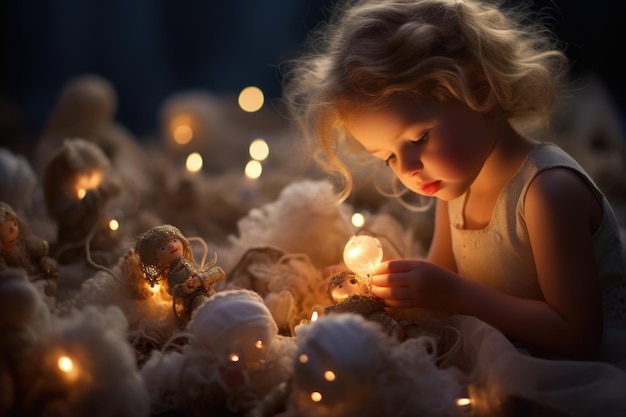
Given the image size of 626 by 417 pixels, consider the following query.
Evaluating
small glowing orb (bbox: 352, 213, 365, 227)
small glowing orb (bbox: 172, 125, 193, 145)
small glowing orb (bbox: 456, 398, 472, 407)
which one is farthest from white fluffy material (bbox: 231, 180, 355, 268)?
small glowing orb (bbox: 172, 125, 193, 145)

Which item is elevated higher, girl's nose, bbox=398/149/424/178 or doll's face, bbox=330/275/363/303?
girl's nose, bbox=398/149/424/178

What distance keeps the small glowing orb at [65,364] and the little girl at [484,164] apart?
51 cm

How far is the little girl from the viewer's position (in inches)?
39.4

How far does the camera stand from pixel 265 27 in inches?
124

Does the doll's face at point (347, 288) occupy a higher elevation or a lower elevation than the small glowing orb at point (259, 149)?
lower

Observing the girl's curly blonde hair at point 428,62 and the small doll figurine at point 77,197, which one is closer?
the girl's curly blonde hair at point 428,62

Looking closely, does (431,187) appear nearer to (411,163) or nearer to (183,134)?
(411,163)

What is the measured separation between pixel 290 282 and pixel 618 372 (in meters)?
0.63

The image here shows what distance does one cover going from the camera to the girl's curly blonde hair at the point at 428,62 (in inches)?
41.1

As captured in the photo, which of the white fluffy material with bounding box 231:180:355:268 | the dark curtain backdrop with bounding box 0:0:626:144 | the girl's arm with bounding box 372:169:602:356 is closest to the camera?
the girl's arm with bounding box 372:169:602:356

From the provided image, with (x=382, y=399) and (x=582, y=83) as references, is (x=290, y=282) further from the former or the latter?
(x=582, y=83)

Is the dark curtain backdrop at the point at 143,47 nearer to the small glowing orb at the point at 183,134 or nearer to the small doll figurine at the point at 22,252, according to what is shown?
the small glowing orb at the point at 183,134

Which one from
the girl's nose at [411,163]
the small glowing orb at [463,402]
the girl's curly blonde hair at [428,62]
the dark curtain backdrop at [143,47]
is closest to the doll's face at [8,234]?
the girl's curly blonde hair at [428,62]

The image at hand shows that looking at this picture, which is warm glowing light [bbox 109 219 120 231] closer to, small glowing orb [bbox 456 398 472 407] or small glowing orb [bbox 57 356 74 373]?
small glowing orb [bbox 57 356 74 373]
